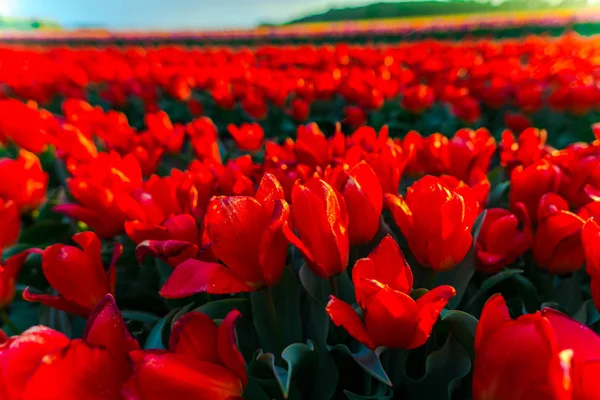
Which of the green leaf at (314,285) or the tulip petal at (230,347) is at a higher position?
the tulip petal at (230,347)

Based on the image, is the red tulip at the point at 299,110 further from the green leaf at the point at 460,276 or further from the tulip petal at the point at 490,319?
the tulip petal at the point at 490,319

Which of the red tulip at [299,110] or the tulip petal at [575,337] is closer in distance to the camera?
the tulip petal at [575,337]

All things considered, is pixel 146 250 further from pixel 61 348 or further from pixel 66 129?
pixel 66 129

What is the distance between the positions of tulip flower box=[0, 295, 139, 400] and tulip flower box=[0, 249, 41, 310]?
16.5 inches

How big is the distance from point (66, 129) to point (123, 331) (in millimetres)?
1497

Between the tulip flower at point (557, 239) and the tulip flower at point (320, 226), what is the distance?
44 centimetres

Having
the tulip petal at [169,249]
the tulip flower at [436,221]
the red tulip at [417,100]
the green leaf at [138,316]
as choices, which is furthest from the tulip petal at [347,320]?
the red tulip at [417,100]

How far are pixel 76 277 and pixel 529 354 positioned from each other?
0.79 metres

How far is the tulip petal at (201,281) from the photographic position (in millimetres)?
822

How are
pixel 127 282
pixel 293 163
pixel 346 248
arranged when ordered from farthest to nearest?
1. pixel 293 163
2. pixel 127 282
3. pixel 346 248

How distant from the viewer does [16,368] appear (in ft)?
2.20

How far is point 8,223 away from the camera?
146 cm

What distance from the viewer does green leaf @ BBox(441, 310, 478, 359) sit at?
865 millimetres

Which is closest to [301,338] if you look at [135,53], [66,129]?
[66,129]
